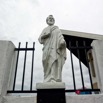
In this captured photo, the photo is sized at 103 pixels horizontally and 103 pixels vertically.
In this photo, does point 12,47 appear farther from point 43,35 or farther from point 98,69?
point 98,69

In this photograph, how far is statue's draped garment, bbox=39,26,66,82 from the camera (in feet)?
10.6

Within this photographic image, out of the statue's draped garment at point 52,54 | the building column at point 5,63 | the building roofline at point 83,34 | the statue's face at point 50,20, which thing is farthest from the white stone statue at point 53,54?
the building roofline at point 83,34

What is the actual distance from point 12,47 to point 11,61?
1.46 feet

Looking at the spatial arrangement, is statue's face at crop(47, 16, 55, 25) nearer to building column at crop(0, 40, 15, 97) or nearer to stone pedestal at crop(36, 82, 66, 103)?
building column at crop(0, 40, 15, 97)

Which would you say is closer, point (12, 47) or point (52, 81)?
point (52, 81)

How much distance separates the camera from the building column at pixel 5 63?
3.50m

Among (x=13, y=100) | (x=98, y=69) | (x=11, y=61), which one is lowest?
(x=13, y=100)

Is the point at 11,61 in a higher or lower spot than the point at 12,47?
lower

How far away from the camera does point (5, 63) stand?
12.2 ft

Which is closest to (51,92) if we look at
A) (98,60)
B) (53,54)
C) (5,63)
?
(53,54)

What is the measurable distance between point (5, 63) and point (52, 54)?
1408 millimetres

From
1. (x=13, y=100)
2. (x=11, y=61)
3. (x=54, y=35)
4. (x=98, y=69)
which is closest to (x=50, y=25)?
(x=54, y=35)

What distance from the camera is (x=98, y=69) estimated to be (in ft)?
12.5

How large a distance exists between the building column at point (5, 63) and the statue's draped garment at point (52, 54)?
3.46 feet
